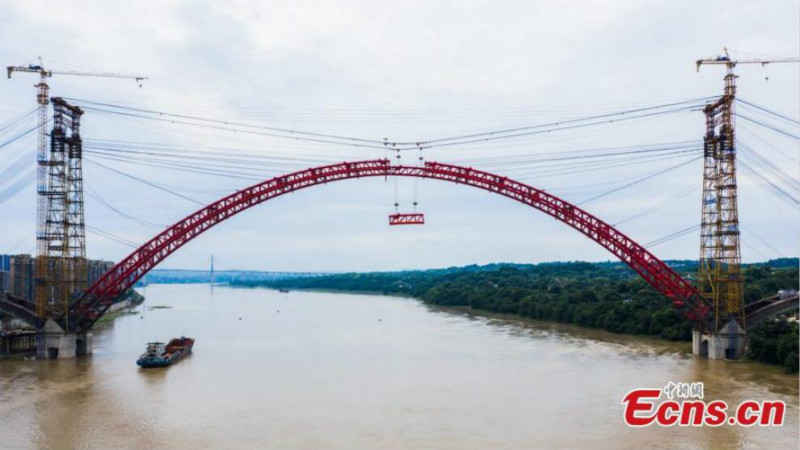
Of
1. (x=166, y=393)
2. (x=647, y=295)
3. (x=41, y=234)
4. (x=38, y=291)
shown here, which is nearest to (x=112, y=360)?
(x=38, y=291)

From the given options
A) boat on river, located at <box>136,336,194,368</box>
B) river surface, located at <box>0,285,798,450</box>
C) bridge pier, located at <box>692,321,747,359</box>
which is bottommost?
river surface, located at <box>0,285,798,450</box>

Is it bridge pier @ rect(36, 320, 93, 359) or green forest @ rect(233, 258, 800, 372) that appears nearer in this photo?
green forest @ rect(233, 258, 800, 372)

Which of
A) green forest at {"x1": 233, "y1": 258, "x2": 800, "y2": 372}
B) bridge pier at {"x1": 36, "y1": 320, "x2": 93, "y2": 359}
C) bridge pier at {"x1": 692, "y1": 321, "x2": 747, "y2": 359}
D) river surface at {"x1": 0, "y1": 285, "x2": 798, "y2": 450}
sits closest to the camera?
river surface at {"x1": 0, "y1": 285, "x2": 798, "y2": 450}

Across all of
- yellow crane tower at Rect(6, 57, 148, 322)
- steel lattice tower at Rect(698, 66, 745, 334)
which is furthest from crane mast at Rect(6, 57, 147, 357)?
steel lattice tower at Rect(698, 66, 745, 334)

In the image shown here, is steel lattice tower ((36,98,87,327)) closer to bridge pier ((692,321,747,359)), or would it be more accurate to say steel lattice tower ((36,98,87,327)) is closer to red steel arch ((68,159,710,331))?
red steel arch ((68,159,710,331))

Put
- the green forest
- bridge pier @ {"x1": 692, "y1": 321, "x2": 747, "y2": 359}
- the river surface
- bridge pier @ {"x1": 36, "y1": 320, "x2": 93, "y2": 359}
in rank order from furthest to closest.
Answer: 1. bridge pier @ {"x1": 36, "y1": 320, "x2": 93, "y2": 359}
2. bridge pier @ {"x1": 692, "y1": 321, "x2": 747, "y2": 359}
3. the green forest
4. the river surface

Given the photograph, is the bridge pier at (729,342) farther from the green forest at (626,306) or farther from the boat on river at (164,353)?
the boat on river at (164,353)

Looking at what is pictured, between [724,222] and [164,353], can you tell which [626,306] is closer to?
[724,222]
